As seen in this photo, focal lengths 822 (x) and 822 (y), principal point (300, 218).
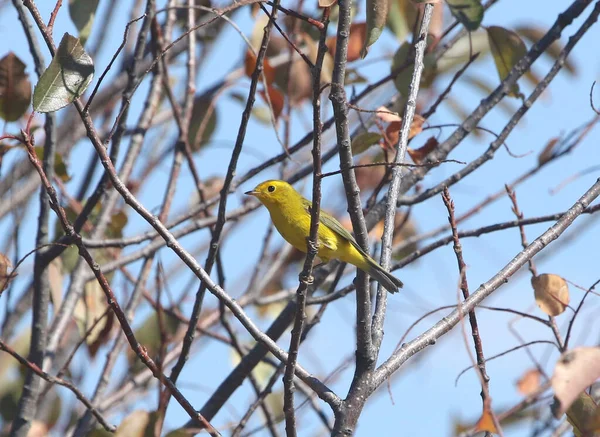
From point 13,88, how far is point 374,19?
158 centimetres

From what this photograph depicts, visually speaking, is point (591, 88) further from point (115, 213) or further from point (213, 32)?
point (213, 32)

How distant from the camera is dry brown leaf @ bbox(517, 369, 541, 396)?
3949mm

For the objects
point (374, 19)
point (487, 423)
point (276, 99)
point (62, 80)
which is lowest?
point (487, 423)

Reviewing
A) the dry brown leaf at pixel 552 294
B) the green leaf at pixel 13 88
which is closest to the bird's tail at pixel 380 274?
the dry brown leaf at pixel 552 294

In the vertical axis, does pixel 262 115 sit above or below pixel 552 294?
above

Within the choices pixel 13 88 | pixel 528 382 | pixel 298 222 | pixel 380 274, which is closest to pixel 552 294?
pixel 380 274

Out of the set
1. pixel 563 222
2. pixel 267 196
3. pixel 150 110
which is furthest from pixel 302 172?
pixel 563 222

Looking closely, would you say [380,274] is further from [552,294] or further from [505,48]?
[505,48]

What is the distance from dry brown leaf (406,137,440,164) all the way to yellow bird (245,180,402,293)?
1.75 ft

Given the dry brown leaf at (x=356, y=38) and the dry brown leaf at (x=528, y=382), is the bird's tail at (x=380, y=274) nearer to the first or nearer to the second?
the dry brown leaf at (x=528, y=382)

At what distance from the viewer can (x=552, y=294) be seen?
111 inches

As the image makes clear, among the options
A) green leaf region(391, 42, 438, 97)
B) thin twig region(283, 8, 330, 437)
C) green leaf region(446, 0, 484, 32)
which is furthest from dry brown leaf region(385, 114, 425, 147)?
thin twig region(283, 8, 330, 437)

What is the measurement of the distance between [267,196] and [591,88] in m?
1.80

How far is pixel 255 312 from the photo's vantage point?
217 inches
